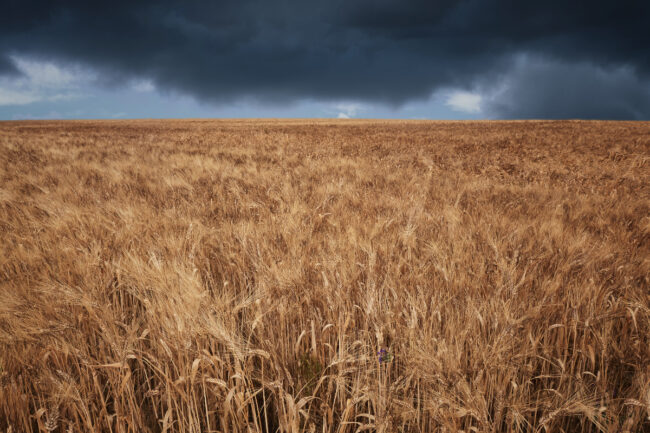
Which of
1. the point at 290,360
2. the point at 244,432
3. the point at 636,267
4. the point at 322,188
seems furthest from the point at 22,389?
the point at 322,188

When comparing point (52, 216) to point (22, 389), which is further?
point (52, 216)

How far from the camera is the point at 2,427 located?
990 mm

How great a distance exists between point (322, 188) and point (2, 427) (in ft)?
12.8

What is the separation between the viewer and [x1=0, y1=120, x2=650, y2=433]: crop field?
991mm

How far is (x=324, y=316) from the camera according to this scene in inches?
59.6

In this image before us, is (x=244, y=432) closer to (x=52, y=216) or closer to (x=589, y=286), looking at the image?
(x=589, y=286)

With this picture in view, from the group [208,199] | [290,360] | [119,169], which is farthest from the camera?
[119,169]

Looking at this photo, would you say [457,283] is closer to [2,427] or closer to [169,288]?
[169,288]

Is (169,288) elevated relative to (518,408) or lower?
elevated

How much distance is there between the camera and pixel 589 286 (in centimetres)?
151

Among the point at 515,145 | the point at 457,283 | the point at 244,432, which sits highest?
the point at 515,145

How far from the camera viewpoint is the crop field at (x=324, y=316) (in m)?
0.99

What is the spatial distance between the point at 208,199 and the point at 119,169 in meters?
3.50

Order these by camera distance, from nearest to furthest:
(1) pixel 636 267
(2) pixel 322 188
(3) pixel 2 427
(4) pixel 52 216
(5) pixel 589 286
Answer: (3) pixel 2 427 → (5) pixel 589 286 → (1) pixel 636 267 → (4) pixel 52 216 → (2) pixel 322 188
